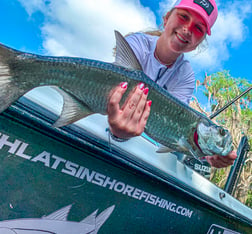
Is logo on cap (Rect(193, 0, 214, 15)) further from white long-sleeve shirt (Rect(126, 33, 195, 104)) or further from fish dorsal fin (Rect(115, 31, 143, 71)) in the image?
fish dorsal fin (Rect(115, 31, 143, 71))

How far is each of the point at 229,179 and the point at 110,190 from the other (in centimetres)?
139

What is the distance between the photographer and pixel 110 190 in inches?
44.5

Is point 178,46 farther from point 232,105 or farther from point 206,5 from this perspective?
point 232,105

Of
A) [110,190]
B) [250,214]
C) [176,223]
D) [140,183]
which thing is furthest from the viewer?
[250,214]

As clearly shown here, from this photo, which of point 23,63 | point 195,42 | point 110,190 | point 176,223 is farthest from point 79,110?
point 195,42

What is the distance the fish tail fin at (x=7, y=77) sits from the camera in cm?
72

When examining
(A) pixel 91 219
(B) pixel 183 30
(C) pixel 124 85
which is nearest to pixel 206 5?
(B) pixel 183 30

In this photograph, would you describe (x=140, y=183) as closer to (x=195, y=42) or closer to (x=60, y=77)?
(x=60, y=77)

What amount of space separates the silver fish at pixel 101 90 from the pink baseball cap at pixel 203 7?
2.24 ft

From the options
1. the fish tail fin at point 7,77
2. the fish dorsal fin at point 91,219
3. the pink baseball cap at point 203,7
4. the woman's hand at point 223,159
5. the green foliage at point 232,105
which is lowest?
the fish dorsal fin at point 91,219

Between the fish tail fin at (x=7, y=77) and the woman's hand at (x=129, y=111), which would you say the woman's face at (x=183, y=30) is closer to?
the woman's hand at (x=129, y=111)

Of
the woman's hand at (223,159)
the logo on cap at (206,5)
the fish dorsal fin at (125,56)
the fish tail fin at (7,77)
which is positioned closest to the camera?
the fish tail fin at (7,77)

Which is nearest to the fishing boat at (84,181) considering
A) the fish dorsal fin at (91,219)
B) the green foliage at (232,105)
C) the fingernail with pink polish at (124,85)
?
the fish dorsal fin at (91,219)

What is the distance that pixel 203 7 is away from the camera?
1.53 meters
